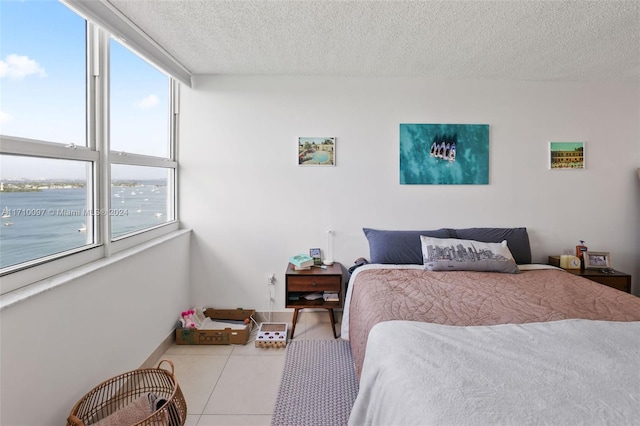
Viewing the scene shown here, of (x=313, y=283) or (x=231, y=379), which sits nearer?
(x=231, y=379)

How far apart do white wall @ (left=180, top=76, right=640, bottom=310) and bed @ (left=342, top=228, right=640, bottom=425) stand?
0.85 metres

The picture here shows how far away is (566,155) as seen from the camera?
10.7ft

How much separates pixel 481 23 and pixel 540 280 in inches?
77.4

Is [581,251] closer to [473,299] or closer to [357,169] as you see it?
[473,299]

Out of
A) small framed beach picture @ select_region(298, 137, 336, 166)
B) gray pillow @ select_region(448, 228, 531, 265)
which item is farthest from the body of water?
gray pillow @ select_region(448, 228, 531, 265)

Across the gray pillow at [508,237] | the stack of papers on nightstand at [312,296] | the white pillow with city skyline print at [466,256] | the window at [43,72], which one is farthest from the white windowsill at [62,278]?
the gray pillow at [508,237]

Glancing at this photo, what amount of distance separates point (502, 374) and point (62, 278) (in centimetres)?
205

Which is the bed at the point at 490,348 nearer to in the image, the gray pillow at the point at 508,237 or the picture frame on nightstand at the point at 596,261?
the gray pillow at the point at 508,237

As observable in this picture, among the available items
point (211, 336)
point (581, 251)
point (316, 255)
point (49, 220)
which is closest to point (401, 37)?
point (316, 255)

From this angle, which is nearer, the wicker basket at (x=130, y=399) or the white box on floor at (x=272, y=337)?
the wicker basket at (x=130, y=399)

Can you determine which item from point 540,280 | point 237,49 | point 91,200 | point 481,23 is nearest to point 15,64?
point 91,200

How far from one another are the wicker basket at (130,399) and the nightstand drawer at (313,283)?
3.86 feet

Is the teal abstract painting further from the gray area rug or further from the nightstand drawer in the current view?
the gray area rug

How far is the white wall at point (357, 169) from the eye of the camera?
3129 millimetres
